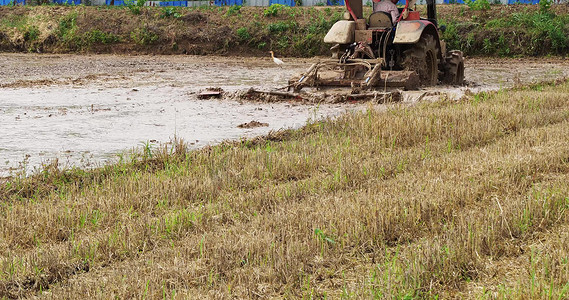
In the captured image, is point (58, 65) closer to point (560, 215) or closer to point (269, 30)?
point (269, 30)

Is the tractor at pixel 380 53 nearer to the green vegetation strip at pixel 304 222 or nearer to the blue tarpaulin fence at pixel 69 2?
the green vegetation strip at pixel 304 222

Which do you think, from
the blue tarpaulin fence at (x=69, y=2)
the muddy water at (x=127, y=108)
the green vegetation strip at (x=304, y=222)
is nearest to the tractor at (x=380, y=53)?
the muddy water at (x=127, y=108)

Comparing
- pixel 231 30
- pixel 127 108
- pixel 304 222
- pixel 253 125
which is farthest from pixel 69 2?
pixel 304 222

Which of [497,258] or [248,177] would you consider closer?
[497,258]

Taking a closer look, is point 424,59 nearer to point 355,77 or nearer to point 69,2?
point 355,77

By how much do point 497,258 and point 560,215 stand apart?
0.87 meters

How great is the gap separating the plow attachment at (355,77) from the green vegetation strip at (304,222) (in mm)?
4646

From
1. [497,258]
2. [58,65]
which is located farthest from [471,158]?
[58,65]

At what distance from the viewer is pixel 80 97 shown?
1376 centimetres

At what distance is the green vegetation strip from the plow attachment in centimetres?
465

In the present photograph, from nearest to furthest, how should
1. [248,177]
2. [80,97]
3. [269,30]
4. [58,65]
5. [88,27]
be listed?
1. [248,177]
2. [80,97]
3. [58,65]
4. [269,30]
5. [88,27]

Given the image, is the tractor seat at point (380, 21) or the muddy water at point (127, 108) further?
the tractor seat at point (380, 21)

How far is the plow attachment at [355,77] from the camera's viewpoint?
1270cm

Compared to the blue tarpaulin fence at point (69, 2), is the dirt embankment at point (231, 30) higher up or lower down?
lower down
